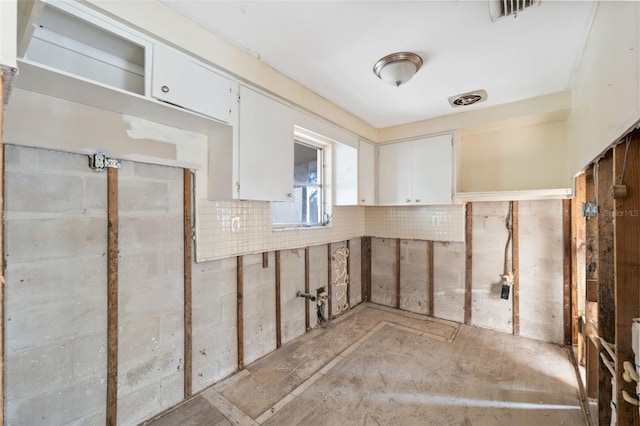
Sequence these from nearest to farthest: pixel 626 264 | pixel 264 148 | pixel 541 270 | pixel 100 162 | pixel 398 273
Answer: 1. pixel 626 264
2. pixel 100 162
3. pixel 264 148
4. pixel 541 270
5. pixel 398 273

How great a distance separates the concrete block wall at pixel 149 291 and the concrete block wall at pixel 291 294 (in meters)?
0.97

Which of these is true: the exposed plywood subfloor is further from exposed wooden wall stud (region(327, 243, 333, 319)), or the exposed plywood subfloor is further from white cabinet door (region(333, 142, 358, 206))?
white cabinet door (region(333, 142, 358, 206))

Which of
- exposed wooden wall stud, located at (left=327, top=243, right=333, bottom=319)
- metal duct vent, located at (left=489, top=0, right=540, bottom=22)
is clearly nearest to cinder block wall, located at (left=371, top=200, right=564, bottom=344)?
exposed wooden wall stud, located at (left=327, top=243, right=333, bottom=319)

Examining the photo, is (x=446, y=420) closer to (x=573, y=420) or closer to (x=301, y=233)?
(x=573, y=420)

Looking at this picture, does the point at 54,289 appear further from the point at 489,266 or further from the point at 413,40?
the point at 489,266

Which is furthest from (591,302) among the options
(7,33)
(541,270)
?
(7,33)

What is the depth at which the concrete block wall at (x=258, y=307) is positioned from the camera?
2393 millimetres

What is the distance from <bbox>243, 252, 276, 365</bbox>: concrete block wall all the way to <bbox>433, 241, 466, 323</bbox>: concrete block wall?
202 cm

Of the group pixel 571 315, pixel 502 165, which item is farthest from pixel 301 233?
pixel 571 315

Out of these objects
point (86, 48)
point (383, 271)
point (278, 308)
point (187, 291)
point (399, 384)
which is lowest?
point (399, 384)

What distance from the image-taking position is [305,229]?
2.95 metres

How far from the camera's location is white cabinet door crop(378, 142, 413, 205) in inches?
132

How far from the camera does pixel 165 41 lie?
1562mm

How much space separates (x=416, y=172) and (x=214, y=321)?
8.49 feet
